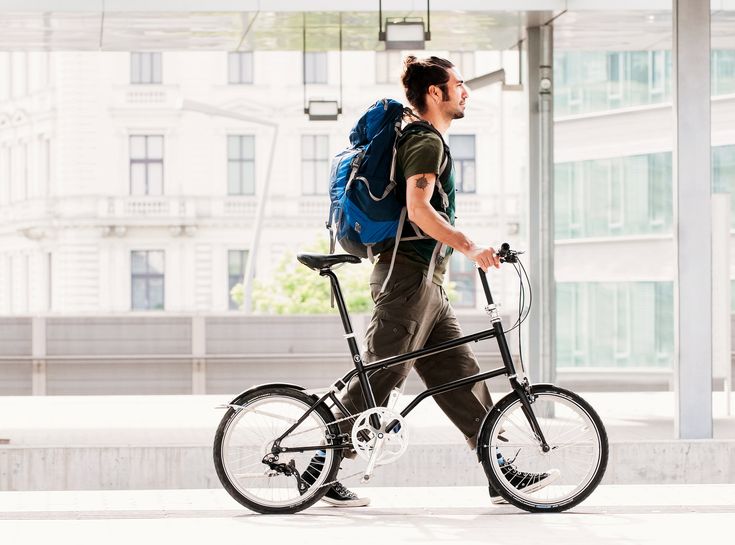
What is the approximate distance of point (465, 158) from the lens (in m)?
53.4

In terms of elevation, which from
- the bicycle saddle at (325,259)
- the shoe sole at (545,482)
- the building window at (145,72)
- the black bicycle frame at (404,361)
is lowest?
the shoe sole at (545,482)

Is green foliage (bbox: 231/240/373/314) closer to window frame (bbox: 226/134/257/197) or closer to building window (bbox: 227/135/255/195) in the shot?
window frame (bbox: 226/134/257/197)

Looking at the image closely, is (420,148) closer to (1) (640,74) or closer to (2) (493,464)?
(2) (493,464)

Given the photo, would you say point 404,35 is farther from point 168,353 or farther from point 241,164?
point 241,164

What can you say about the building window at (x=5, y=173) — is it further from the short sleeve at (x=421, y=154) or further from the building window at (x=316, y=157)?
the short sleeve at (x=421, y=154)

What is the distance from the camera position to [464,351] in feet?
20.0

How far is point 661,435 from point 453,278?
4228 centimetres

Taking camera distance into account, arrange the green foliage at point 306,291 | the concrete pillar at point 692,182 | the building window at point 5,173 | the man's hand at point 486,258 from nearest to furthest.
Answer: the man's hand at point 486,258 → the concrete pillar at point 692,182 → the green foliage at point 306,291 → the building window at point 5,173

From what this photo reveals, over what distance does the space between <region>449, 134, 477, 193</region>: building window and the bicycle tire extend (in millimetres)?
46796

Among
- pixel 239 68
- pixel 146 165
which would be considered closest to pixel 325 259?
pixel 146 165

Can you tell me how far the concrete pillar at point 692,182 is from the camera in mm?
8844

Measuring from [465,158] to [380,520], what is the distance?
47954mm

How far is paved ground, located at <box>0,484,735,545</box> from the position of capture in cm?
545

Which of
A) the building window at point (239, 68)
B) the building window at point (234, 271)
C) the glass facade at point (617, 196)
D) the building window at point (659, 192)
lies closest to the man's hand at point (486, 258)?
the glass facade at point (617, 196)
